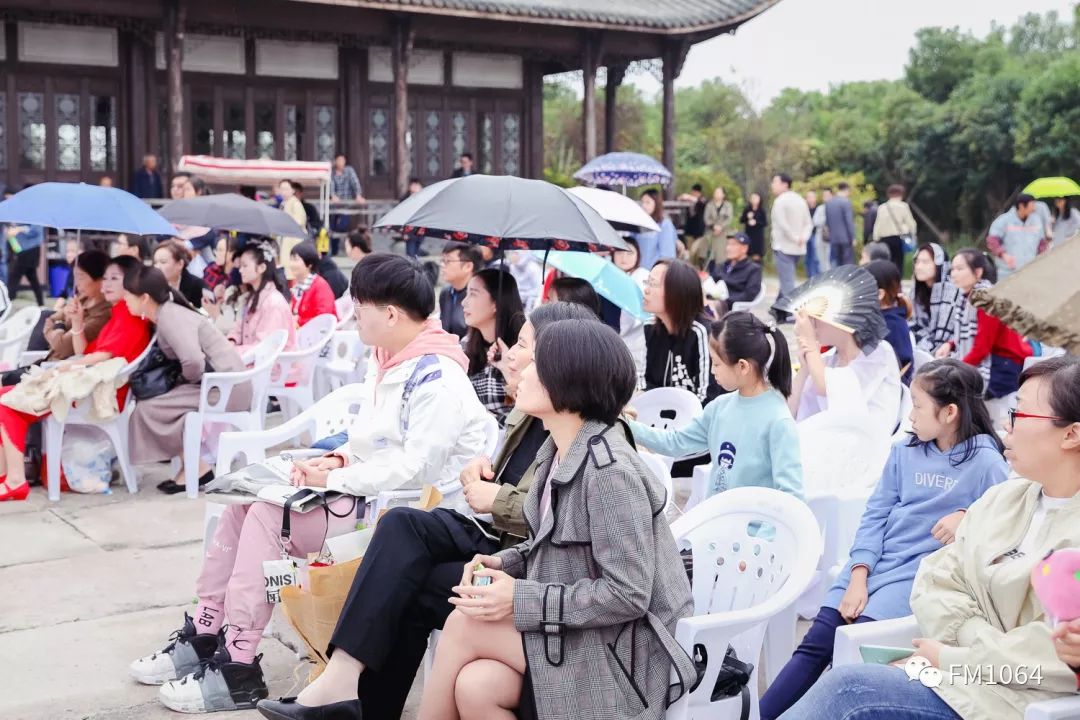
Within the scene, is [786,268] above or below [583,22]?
below

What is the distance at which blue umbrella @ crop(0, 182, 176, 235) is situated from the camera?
6.14 m

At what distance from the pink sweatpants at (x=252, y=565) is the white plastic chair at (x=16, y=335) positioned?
394cm

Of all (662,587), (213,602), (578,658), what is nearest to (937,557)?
(662,587)

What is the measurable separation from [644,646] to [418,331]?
1.53m

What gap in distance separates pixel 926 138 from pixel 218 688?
28.2m

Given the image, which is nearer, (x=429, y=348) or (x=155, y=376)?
(x=429, y=348)

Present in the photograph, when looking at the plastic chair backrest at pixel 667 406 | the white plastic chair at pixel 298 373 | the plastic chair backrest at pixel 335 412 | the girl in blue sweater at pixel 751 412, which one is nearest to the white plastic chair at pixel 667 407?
the plastic chair backrest at pixel 667 406

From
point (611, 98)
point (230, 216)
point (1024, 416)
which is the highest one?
point (611, 98)

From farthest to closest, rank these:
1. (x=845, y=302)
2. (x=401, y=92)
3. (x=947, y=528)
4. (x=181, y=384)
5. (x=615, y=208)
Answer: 1. (x=401, y=92)
2. (x=615, y=208)
3. (x=181, y=384)
4. (x=845, y=302)
5. (x=947, y=528)

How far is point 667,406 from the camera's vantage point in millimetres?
4820

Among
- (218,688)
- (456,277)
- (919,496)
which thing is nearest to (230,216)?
(456,277)

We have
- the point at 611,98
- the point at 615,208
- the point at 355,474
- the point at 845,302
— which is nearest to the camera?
the point at 355,474

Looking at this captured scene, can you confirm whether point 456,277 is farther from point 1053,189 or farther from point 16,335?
point 1053,189

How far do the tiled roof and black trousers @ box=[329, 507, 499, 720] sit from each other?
12.9 metres
